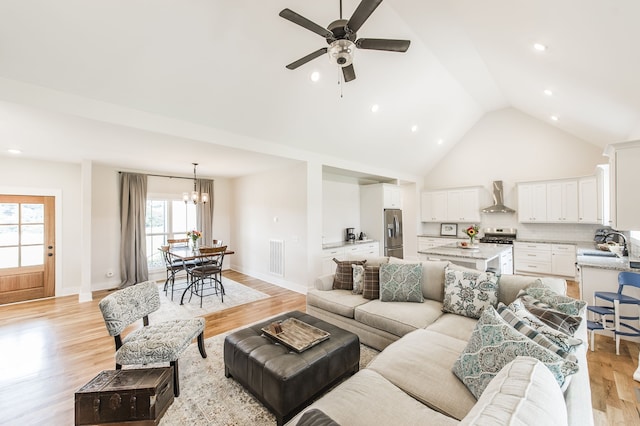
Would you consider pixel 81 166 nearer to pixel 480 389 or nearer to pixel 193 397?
pixel 193 397

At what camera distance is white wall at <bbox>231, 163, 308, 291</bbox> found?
5.12 metres

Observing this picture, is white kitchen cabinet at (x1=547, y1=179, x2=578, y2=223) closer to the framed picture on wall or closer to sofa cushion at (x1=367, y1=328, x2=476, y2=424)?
the framed picture on wall

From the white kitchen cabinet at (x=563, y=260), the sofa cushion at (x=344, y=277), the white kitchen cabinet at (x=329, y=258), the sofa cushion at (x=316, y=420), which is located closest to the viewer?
the sofa cushion at (x=316, y=420)

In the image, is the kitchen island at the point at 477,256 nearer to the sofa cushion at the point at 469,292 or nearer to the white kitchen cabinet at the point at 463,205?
the sofa cushion at the point at 469,292

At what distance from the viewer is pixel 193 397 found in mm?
2166

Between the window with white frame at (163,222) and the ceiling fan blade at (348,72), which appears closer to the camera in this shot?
the ceiling fan blade at (348,72)

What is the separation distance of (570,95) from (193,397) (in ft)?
20.3

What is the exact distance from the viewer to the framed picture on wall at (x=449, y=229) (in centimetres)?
770

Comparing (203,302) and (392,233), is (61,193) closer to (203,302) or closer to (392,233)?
(203,302)

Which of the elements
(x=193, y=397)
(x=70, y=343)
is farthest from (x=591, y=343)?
(x=70, y=343)

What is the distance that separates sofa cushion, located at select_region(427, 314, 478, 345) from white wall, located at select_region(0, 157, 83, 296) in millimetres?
6103

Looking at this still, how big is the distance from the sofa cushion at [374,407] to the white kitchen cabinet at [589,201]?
21.7ft

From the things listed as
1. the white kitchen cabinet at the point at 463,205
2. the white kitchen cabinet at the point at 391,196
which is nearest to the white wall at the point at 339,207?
the white kitchen cabinet at the point at 391,196

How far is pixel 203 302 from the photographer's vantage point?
14.7ft
